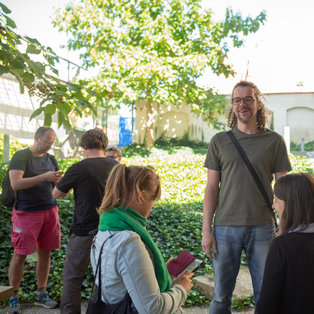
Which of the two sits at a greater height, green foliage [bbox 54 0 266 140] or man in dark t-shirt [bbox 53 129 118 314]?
green foliage [bbox 54 0 266 140]

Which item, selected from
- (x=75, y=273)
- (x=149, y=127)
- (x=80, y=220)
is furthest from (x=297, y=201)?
(x=149, y=127)

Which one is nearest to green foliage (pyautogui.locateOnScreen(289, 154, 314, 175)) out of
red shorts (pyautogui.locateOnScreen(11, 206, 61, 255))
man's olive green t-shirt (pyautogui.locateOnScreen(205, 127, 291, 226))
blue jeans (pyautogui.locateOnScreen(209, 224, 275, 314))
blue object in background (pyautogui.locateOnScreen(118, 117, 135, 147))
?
blue object in background (pyautogui.locateOnScreen(118, 117, 135, 147))

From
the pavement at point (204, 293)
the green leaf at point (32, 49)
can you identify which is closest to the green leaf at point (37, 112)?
the green leaf at point (32, 49)

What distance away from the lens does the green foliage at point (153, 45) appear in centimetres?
1653

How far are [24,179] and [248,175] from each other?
2.38 metres

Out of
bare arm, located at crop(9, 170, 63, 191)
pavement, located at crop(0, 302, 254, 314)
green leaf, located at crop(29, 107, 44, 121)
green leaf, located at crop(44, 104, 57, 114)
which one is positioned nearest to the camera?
green leaf, located at crop(29, 107, 44, 121)

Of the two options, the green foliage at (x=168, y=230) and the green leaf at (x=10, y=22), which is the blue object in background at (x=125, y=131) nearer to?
the green foliage at (x=168, y=230)

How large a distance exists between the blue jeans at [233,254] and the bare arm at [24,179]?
6.53ft

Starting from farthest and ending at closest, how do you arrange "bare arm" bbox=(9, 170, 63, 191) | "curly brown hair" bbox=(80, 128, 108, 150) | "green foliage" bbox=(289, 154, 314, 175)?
"green foliage" bbox=(289, 154, 314, 175) < "bare arm" bbox=(9, 170, 63, 191) < "curly brown hair" bbox=(80, 128, 108, 150)

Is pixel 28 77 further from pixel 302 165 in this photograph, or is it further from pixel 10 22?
→ pixel 302 165

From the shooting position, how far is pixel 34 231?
3.98 metres

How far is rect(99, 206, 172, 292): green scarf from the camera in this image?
1.78 m

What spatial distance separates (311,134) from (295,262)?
83.3 feet

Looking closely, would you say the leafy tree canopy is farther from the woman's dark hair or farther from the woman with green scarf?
the woman's dark hair
